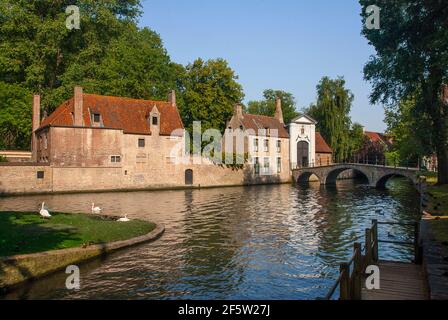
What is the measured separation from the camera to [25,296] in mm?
12391

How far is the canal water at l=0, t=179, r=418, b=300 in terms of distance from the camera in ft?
43.2

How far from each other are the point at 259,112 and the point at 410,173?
172 ft

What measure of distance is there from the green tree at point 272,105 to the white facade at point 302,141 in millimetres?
18643

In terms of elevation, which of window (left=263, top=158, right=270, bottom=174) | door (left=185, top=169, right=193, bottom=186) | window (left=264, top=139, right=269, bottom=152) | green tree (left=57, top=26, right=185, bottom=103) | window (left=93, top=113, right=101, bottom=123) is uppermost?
green tree (left=57, top=26, right=185, bottom=103)

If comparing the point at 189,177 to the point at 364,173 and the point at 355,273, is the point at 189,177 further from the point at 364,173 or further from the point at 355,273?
the point at 355,273

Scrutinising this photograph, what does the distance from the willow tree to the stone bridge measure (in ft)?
40.1

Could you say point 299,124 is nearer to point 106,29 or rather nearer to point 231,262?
point 106,29

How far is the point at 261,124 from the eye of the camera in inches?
2709

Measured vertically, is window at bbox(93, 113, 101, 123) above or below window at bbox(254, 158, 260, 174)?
above

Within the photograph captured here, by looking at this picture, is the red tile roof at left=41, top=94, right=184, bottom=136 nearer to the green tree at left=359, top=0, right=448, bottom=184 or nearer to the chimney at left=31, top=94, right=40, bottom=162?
the chimney at left=31, top=94, right=40, bottom=162

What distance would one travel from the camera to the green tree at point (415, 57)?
22.8 m

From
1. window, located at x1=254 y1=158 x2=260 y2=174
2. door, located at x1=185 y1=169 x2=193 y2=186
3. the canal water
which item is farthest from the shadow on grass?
window, located at x1=254 y1=158 x2=260 y2=174

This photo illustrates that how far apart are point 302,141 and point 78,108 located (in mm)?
40455

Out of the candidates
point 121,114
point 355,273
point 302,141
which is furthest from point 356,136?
point 355,273
